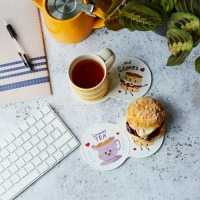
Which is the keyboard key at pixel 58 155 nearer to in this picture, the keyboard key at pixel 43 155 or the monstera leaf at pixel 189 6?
the keyboard key at pixel 43 155

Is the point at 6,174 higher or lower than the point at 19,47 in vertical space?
lower

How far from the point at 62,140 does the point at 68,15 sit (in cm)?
26

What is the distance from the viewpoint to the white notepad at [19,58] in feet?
2.73

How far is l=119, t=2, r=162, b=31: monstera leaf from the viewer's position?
1.96ft

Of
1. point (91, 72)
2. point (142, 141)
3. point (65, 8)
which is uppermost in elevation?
point (65, 8)

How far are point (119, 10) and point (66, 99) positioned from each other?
26cm

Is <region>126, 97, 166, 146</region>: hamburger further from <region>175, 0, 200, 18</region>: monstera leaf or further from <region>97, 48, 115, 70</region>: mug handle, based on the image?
<region>175, 0, 200, 18</region>: monstera leaf

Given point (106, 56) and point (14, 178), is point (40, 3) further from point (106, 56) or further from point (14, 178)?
point (14, 178)

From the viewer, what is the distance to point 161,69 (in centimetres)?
83

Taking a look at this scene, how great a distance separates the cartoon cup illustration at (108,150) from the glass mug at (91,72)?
3.9 inches

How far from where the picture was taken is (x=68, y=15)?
0.78 meters

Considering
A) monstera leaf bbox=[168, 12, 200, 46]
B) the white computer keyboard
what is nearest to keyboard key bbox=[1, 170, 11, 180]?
the white computer keyboard

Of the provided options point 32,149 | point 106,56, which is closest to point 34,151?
point 32,149

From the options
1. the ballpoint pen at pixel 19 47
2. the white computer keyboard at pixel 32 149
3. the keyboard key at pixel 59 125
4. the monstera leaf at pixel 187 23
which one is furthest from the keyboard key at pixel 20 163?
the monstera leaf at pixel 187 23
